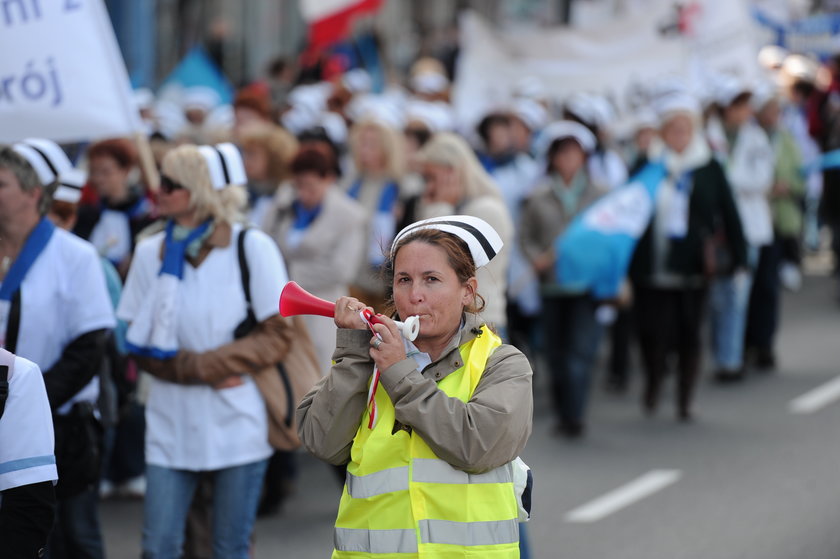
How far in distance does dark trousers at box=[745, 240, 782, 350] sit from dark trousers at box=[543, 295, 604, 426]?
2703mm

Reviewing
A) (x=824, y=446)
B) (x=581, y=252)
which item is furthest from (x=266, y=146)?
(x=824, y=446)

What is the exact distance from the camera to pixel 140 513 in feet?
25.9

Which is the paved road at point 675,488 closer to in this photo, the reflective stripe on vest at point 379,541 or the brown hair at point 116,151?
the brown hair at point 116,151

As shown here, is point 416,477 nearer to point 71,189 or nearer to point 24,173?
point 24,173

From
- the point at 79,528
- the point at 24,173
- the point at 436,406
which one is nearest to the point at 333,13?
the point at 24,173

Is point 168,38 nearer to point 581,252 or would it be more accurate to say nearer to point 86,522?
point 581,252

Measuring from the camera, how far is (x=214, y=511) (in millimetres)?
5395

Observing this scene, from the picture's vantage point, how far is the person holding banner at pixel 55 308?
5148mm

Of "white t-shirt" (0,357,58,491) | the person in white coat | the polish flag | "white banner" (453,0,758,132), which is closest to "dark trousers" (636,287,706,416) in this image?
Result: the person in white coat

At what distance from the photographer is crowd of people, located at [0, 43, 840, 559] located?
5242mm

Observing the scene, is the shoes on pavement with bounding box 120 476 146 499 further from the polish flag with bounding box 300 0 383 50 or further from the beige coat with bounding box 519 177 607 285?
the polish flag with bounding box 300 0 383 50

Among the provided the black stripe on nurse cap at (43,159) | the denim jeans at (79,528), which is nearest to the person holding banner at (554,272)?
the denim jeans at (79,528)

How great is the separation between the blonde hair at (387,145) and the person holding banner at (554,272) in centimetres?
94

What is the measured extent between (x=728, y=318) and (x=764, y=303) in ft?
2.30
